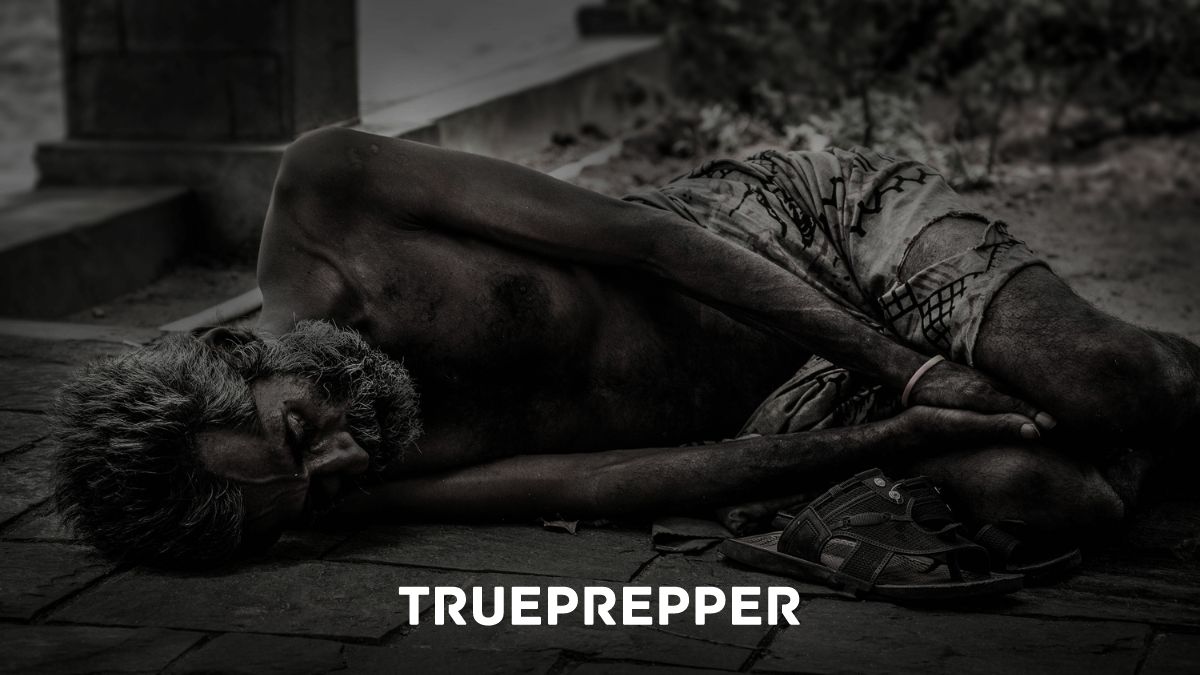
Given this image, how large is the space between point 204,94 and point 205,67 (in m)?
0.11

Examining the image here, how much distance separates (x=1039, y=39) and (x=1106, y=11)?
359mm

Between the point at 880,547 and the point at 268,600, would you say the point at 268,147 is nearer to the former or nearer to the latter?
the point at 268,600

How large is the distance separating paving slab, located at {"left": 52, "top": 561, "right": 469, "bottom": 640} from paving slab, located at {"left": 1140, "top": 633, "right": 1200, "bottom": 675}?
4.26 ft

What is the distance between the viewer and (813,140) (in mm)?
6832

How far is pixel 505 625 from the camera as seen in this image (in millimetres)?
2887

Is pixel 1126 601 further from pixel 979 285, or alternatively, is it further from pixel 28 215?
pixel 28 215

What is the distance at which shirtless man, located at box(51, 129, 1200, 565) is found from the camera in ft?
10.2

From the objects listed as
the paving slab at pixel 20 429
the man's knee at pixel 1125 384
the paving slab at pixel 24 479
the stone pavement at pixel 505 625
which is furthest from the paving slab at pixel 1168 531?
the paving slab at pixel 20 429

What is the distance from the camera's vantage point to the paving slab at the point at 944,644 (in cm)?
267

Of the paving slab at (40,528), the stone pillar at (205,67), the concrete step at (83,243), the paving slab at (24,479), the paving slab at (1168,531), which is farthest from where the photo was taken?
the stone pillar at (205,67)

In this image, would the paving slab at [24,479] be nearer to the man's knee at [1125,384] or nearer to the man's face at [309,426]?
the man's face at [309,426]

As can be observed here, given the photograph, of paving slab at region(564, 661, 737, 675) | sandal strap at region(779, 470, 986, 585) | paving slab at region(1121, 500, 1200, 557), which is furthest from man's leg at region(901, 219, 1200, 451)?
paving slab at region(564, 661, 737, 675)

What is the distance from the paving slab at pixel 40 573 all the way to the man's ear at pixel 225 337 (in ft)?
1.66

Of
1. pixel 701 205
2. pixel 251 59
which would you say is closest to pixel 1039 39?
pixel 251 59
